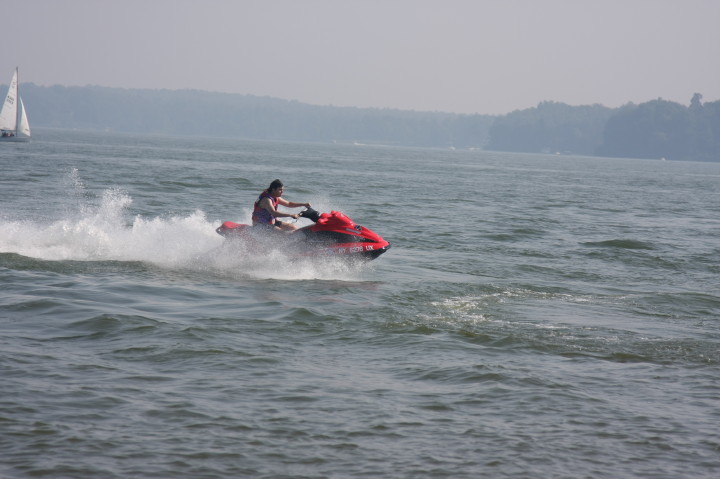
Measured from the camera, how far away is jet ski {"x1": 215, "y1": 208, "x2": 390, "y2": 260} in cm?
1419

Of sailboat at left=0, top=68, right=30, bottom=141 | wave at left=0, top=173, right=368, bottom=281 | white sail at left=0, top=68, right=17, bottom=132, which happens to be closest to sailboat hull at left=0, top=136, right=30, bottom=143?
sailboat at left=0, top=68, right=30, bottom=141

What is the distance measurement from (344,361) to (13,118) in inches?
2865

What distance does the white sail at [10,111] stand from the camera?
70500mm

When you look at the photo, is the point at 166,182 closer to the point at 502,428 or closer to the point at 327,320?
the point at 327,320

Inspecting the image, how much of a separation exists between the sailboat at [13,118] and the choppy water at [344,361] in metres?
59.4

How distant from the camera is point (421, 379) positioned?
8312 millimetres

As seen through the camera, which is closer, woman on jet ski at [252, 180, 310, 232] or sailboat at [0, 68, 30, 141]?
woman on jet ski at [252, 180, 310, 232]

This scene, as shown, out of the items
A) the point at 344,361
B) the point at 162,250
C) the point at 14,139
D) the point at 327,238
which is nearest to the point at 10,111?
the point at 14,139

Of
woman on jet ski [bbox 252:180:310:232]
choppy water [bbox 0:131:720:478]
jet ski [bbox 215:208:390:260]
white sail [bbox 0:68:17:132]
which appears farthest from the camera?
white sail [bbox 0:68:17:132]

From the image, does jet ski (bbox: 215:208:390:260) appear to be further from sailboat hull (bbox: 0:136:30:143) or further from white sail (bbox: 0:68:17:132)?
sailboat hull (bbox: 0:136:30:143)

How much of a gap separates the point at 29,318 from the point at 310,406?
15.1ft

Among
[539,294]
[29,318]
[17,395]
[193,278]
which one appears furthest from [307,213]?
[17,395]

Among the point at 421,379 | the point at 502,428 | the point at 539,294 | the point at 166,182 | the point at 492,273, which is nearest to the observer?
the point at 502,428

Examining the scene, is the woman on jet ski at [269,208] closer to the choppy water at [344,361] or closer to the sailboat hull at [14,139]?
the choppy water at [344,361]
